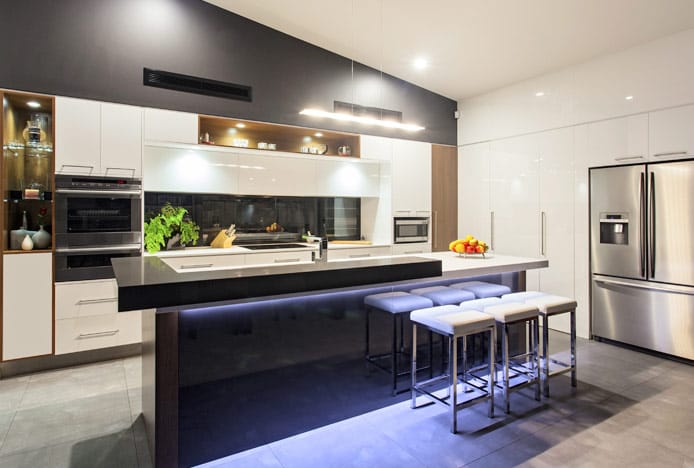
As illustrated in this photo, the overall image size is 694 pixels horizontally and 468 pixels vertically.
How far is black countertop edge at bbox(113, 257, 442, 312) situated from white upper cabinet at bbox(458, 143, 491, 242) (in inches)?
130

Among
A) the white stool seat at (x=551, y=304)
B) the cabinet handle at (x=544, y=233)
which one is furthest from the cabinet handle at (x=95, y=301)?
the cabinet handle at (x=544, y=233)

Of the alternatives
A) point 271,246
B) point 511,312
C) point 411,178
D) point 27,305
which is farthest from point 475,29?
point 27,305

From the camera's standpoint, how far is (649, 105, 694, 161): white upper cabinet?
3.51 m

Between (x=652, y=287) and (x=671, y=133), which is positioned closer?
(x=671, y=133)

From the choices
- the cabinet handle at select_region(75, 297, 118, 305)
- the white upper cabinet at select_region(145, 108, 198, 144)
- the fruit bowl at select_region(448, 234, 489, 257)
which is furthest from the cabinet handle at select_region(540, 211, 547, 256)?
the cabinet handle at select_region(75, 297, 118, 305)

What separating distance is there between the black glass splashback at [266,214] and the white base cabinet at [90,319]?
0.92 meters

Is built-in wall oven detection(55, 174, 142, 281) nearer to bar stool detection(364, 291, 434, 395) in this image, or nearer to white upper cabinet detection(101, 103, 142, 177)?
white upper cabinet detection(101, 103, 142, 177)

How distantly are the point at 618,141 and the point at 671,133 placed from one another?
429mm

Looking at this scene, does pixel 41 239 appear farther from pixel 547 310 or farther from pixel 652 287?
pixel 652 287

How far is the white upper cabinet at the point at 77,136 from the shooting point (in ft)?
11.1

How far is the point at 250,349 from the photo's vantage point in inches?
84.5

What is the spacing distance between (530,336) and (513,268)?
596mm

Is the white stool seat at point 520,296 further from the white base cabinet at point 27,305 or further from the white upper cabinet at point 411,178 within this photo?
the white base cabinet at point 27,305

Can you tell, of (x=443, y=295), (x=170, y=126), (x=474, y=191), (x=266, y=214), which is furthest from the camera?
(x=474, y=191)
